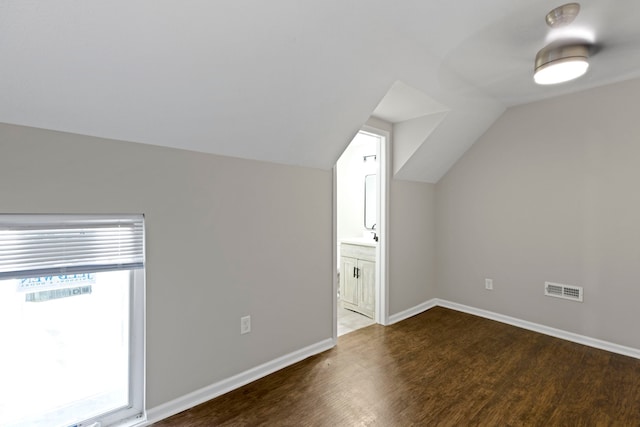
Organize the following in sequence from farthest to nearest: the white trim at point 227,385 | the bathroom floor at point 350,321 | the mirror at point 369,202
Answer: the mirror at point 369,202 → the bathroom floor at point 350,321 → the white trim at point 227,385

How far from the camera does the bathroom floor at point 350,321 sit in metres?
3.22

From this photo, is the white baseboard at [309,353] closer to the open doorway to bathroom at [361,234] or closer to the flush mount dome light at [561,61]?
the open doorway to bathroom at [361,234]

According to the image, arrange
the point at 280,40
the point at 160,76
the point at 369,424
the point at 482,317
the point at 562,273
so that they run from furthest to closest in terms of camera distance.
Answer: the point at 482,317
the point at 562,273
the point at 369,424
the point at 280,40
the point at 160,76

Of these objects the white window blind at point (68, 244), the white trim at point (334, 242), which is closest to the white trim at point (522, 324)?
the white trim at point (334, 242)

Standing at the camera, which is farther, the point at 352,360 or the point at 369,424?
the point at 352,360

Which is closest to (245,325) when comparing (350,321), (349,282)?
(350,321)

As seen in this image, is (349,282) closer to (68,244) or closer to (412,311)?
(412,311)

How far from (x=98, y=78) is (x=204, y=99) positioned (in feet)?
1.57

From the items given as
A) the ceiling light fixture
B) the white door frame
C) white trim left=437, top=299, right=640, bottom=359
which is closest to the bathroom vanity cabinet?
the white door frame

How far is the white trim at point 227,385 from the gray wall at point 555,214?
228 centimetres

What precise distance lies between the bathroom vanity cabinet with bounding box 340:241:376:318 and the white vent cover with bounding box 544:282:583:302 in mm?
1817

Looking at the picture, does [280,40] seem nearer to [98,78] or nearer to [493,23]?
[98,78]

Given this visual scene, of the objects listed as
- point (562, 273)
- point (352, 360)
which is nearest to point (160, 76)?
point (352, 360)

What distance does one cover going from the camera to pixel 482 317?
3.53 meters
